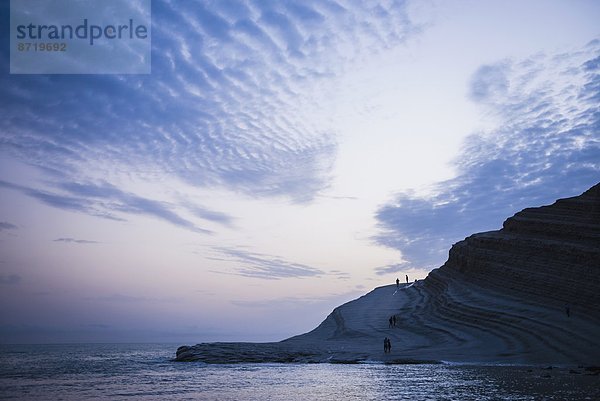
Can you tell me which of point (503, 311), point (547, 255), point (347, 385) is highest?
point (547, 255)

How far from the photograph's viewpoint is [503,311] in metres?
50.9

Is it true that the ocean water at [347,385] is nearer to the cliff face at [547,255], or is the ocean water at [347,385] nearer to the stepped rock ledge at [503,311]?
the stepped rock ledge at [503,311]

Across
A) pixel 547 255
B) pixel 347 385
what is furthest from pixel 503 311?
pixel 347 385

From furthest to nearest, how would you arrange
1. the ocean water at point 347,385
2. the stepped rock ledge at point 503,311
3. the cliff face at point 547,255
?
the cliff face at point 547,255, the stepped rock ledge at point 503,311, the ocean water at point 347,385

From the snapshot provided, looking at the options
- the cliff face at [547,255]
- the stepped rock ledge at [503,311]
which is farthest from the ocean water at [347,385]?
the cliff face at [547,255]

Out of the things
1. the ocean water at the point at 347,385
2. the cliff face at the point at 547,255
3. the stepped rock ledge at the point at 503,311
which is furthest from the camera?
the cliff face at the point at 547,255

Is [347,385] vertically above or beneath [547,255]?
beneath

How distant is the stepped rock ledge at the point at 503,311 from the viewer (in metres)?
44.6

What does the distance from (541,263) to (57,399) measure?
4453 centimetres

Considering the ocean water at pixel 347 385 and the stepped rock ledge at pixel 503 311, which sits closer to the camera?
the ocean water at pixel 347 385

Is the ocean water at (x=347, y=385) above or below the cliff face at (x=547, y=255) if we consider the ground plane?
below

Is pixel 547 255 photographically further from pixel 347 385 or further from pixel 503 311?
pixel 347 385

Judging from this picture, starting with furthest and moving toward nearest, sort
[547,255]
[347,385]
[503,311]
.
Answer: [547,255] → [503,311] → [347,385]

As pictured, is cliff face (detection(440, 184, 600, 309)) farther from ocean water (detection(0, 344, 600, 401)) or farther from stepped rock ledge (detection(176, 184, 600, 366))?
ocean water (detection(0, 344, 600, 401))
